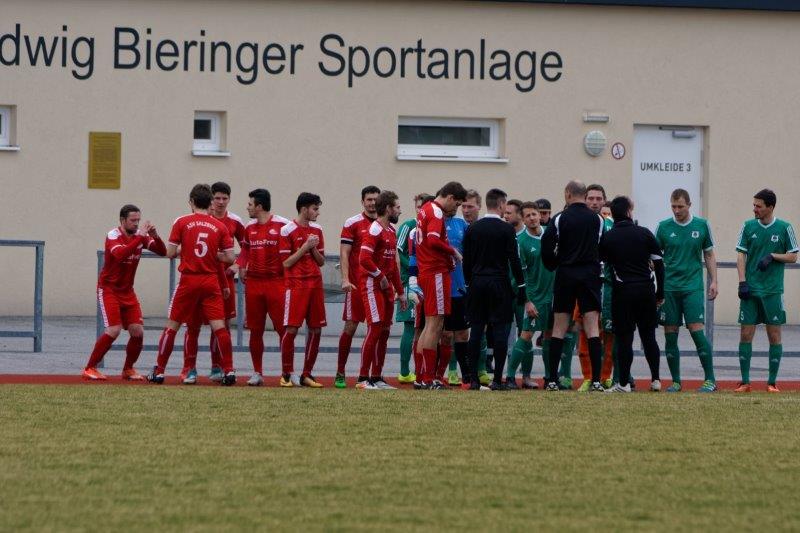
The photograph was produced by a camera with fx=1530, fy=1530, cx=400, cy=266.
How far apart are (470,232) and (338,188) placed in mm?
9249

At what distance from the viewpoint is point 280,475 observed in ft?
27.4

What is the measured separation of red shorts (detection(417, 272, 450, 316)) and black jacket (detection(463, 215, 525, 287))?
0.86 feet

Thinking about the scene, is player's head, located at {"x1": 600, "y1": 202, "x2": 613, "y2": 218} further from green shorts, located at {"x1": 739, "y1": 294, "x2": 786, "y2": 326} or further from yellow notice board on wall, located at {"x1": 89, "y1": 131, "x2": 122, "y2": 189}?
yellow notice board on wall, located at {"x1": 89, "y1": 131, "x2": 122, "y2": 189}

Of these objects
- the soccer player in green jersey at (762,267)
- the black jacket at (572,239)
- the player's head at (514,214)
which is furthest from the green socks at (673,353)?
the player's head at (514,214)

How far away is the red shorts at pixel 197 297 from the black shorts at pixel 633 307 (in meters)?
3.49

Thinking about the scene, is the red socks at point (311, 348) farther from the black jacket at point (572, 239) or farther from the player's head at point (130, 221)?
the black jacket at point (572, 239)

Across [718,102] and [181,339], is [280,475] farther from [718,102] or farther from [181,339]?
[718,102]

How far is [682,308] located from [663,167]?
32.5 feet

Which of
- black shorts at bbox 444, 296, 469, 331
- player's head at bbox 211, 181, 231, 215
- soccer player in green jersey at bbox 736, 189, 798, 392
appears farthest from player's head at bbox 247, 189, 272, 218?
soccer player in green jersey at bbox 736, 189, 798, 392

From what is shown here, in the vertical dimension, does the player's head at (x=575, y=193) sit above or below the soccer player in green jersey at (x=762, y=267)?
above

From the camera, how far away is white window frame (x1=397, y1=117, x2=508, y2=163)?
2267cm

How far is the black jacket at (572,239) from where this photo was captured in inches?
514

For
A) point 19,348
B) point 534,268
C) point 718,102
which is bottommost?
point 19,348

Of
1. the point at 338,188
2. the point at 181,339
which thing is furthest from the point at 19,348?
the point at 338,188
